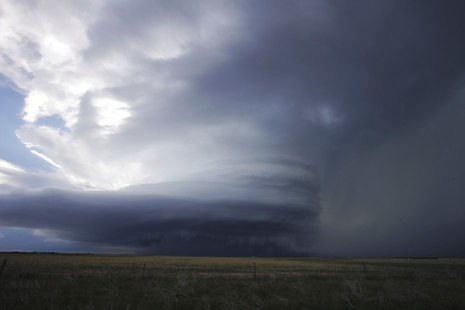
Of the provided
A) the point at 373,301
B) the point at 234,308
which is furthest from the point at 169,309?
the point at 373,301

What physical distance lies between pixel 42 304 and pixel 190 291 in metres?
8.38

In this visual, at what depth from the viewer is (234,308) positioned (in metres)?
15.7

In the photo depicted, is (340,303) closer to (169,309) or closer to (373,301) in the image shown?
(373,301)

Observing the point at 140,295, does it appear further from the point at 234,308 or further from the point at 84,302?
the point at 234,308

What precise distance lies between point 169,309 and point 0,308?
24.7 feet

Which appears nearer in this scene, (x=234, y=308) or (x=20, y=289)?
(x=234, y=308)

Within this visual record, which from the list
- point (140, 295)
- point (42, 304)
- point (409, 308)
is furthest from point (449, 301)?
point (42, 304)

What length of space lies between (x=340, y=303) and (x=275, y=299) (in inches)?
135

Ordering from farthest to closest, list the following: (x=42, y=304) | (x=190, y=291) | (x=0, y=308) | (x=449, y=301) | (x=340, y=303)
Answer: (x=190, y=291) < (x=449, y=301) < (x=340, y=303) < (x=42, y=304) < (x=0, y=308)

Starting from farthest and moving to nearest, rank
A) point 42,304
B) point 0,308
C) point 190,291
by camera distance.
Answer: point 190,291, point 42,304, point 0,308

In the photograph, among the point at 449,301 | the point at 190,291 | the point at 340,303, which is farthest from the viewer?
the point at 190,291

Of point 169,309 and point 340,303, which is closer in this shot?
point 169,309

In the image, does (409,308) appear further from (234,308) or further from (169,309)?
(169,309)

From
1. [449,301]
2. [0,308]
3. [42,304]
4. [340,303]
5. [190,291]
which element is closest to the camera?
[0,308]
